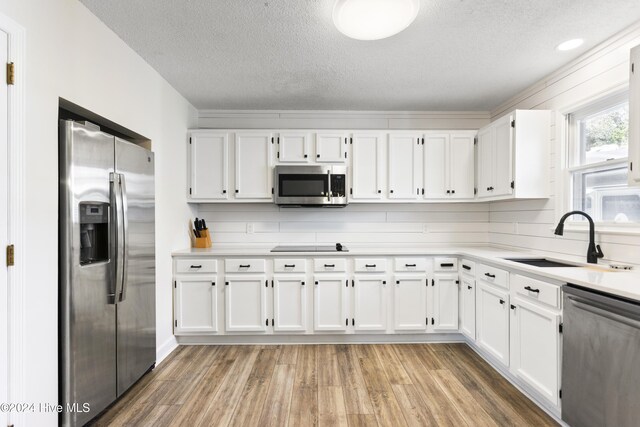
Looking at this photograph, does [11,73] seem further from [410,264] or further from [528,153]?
[528,153]

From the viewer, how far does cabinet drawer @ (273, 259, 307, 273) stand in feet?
9.97

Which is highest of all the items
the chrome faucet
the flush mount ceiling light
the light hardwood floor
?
the flush mount ceiling light

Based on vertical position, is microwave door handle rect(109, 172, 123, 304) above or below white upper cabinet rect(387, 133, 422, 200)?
below

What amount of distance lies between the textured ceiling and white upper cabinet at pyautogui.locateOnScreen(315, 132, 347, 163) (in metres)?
0.40

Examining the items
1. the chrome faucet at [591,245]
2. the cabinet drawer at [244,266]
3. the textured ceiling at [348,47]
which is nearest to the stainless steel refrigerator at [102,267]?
the cabinet drawer at [244,266]

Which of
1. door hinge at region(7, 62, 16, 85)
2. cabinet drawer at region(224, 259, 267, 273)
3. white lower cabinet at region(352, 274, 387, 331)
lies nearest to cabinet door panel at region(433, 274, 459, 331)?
white lower cabinet at region(352, 274, 387, 331)

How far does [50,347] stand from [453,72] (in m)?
3.40

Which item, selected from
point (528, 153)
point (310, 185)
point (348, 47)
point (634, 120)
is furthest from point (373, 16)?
point (528, 153)

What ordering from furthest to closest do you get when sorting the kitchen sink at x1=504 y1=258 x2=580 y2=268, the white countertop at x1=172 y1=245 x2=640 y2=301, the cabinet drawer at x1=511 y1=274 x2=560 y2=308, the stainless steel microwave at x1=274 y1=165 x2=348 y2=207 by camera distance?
the stainless steel microwave at x1=274 y1=165 x2=348 y2=207
the kitchen sink at x1=504 y1=258 x2=580 y2=268
the cabinet drawer at x1=511 y1=274 x2=560 y2=308
the white countertop at x1=172 y1=245 x2=640 y2=301

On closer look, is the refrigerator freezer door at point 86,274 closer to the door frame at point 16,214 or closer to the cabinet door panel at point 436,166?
the door frame at point 16,214

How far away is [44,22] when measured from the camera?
1582 mm

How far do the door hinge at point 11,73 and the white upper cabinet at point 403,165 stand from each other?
295cm

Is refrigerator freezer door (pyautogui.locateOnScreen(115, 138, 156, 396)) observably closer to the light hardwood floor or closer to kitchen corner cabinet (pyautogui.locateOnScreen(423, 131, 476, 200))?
the light hardwood floor

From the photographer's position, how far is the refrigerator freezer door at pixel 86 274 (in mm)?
1678
